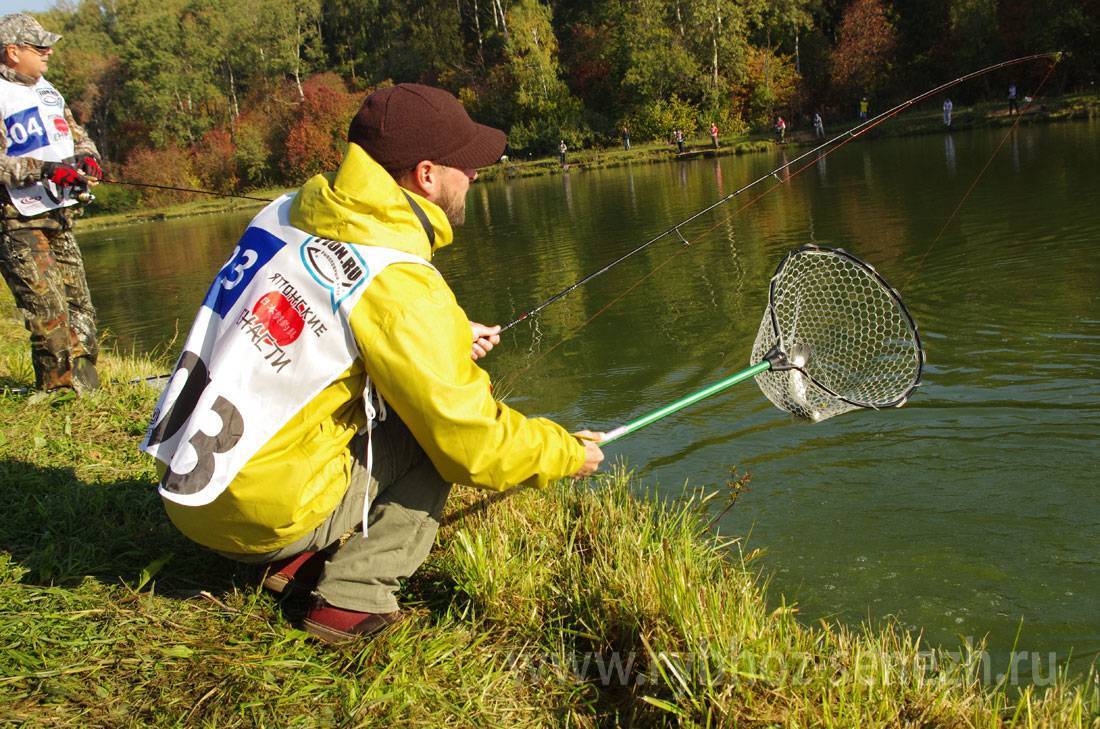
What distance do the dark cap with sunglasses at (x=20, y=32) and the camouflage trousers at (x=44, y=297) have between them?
3.48ft

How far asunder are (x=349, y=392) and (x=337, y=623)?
82 centimetres

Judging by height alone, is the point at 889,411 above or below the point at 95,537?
below

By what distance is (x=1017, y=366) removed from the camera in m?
6.73

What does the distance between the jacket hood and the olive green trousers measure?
62 centimetres

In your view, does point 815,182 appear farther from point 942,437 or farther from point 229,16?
point 229,16

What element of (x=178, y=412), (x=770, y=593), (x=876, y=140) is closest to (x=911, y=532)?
(x=770, y=593)

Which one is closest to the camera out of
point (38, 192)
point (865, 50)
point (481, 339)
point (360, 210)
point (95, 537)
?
point (360, 210)

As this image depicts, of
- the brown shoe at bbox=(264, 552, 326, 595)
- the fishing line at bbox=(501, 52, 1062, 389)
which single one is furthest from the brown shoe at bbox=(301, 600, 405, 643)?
the fishing line at bbox=(501, 52, 1062, 389)

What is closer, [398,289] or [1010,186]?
[398,289]

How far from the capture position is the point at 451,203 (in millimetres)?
3150

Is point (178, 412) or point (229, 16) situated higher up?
point (229, 16)

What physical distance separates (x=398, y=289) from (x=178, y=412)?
79cm

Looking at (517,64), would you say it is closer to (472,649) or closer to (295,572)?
(295,572)

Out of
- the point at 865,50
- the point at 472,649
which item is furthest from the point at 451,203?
the point at 865,50
